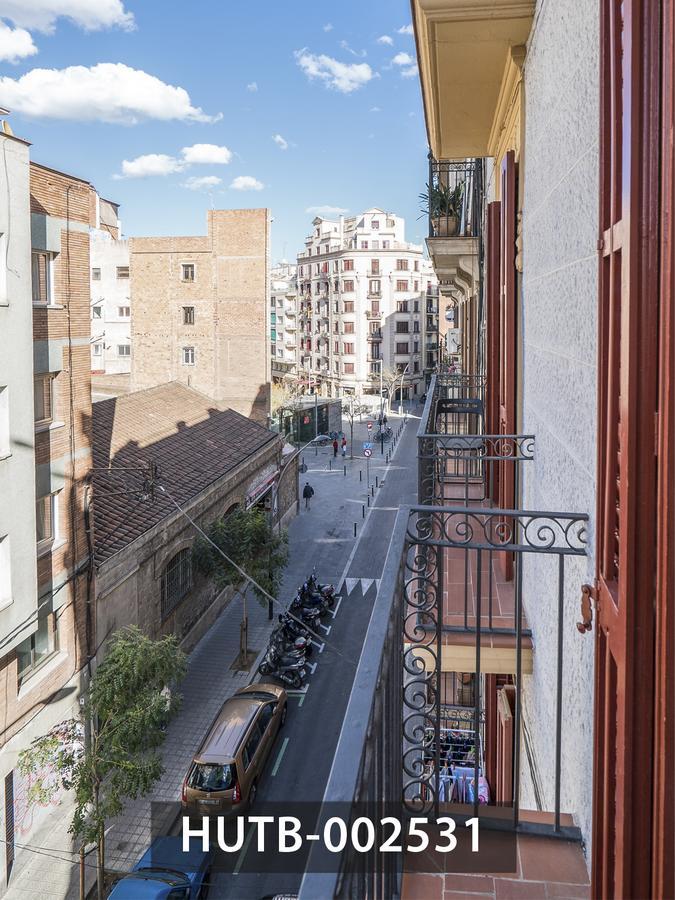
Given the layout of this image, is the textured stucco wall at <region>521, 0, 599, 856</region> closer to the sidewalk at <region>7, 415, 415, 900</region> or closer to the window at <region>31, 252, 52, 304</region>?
the sidewalk at <region>7, 415, 415, 900</region>

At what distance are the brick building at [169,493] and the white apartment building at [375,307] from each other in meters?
42.4

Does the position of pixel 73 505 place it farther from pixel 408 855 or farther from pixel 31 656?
pixel 408 855

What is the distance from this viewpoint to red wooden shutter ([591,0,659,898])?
7.59 feet

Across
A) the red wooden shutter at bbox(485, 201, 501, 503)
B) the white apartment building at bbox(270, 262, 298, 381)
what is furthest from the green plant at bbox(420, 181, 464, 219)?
the white apartment building at bbox(270, 262, 298, 381)

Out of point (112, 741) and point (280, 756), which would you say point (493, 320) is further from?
point (280, 756)

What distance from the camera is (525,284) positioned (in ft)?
20.8

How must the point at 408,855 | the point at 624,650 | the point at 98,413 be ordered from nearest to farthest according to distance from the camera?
the point at 624,650 < the point at 408,855 < the point at 98,413

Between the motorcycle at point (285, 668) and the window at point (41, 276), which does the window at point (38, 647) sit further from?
the motorcycle at point (285, 668)

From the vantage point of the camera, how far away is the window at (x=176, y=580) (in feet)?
53.2

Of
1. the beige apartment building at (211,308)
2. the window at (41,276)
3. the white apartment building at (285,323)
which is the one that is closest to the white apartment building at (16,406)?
the window at (41,276)

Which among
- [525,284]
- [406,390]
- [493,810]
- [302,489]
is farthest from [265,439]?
[406,390]

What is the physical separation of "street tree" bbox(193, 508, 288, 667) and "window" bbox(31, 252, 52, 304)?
22.8 ft

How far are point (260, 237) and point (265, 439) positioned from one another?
1445 cm

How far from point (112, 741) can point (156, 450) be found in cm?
1110
